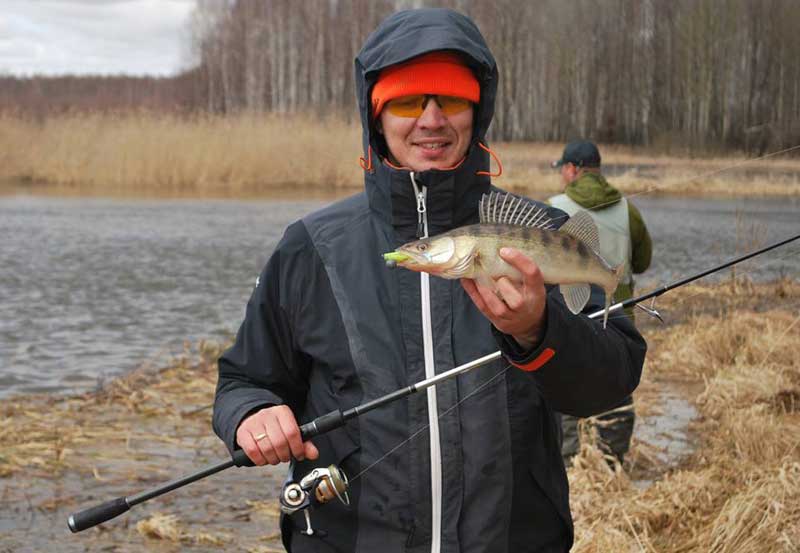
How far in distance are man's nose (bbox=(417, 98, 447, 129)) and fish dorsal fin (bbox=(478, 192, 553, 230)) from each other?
290 mm

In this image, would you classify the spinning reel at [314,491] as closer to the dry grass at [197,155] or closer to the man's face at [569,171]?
the man's face at [569,171]

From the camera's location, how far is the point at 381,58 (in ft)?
7.62

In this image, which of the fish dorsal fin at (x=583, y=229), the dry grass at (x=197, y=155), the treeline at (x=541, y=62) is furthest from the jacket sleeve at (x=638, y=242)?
the dry grass at (x=197, y=155)

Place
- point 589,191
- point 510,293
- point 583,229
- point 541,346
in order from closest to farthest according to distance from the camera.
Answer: point 510,293 < point 541,346 < point 583,229 < point 589,191

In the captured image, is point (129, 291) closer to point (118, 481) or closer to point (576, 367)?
point (118, 481)

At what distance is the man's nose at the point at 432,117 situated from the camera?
228 centimetres

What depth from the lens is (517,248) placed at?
75.0 inches

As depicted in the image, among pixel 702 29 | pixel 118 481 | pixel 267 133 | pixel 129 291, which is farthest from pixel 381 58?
pixel 267 133

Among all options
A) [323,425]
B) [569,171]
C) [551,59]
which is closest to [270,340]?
[323,425]

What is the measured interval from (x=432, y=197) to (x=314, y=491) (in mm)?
704

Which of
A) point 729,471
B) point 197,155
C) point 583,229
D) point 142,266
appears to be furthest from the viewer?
point 197,155

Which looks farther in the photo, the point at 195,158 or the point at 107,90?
the point at 107,90

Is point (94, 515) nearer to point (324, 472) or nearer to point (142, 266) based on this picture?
point (324, 472)

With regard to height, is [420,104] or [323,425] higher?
[420,104]
